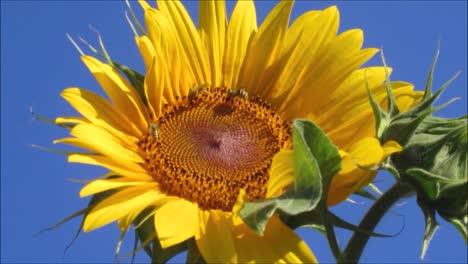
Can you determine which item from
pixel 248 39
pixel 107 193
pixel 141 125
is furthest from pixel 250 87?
pixel 107 193

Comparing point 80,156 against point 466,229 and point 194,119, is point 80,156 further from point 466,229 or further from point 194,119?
point 466,229

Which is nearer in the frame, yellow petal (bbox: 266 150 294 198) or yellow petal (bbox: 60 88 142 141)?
yellow petal (bbox: 266 150 294 198)

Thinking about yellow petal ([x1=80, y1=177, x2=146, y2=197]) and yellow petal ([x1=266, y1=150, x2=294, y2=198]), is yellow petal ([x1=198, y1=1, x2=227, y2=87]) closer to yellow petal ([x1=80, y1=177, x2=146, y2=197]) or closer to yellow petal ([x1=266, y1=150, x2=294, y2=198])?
yellow petal ([x1=80, y1=177, x2=146, y2=197])

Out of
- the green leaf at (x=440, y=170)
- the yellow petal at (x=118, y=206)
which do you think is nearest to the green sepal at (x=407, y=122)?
the green leaf at (x=440, y=170)

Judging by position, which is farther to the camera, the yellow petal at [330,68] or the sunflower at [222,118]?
the yellow petal at [330,68]

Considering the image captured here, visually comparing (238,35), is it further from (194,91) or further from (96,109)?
(96,109)

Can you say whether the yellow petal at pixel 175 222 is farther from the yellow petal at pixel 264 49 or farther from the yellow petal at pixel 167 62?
the yellow petal at pixel 264 49

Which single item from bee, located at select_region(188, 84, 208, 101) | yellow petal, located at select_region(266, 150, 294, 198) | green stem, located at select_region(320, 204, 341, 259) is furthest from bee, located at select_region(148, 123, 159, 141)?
green stem, located at select_region(320, 204, 341, 259)
